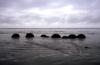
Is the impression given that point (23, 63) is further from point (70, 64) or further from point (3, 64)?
point (70, 64)

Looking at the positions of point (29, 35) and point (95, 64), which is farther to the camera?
point (29, 35)

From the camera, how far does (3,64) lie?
11266mm

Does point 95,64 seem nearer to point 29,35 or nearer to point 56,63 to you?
point 56,63

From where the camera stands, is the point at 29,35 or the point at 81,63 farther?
the point at 29,35

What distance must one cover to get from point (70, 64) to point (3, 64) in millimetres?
6114

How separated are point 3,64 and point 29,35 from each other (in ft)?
118

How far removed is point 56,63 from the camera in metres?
11.8

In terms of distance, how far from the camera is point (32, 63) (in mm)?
11750

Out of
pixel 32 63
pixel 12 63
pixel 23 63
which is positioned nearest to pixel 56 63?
pixel 32 63

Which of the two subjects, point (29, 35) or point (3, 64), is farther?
point (29, 35)

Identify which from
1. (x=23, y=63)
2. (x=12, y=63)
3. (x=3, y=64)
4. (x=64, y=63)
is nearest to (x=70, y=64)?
(x=64, y=63)

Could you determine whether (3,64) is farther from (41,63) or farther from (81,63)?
(81,63)

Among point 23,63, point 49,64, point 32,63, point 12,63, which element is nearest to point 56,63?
point 49,64

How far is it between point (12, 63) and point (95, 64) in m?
7.74
